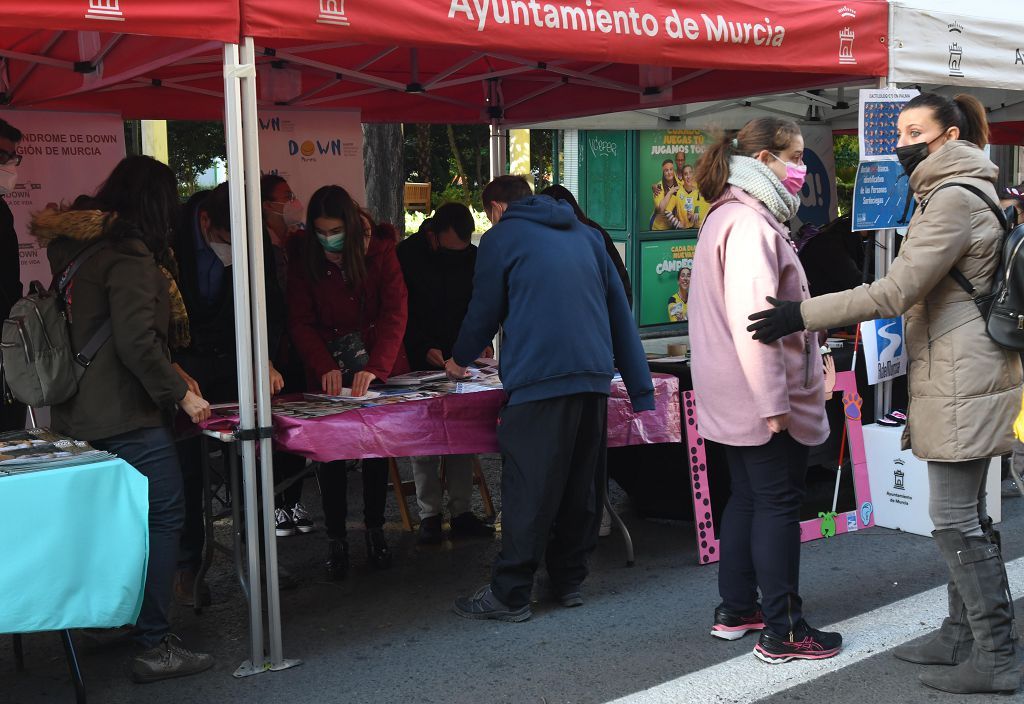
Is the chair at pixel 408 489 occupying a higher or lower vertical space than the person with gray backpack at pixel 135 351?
lower

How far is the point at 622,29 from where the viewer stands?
4.24 metres

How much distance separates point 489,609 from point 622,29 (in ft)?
7.42

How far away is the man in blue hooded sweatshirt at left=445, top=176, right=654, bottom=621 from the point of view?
13.0 ft

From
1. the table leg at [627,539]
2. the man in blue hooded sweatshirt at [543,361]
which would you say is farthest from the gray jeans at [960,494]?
the table leg at [627,539]

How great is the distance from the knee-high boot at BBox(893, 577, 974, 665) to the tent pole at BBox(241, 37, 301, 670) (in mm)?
2115

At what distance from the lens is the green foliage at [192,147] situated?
14.8m

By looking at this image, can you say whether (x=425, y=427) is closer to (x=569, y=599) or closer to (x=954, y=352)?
(x=569, y=599)

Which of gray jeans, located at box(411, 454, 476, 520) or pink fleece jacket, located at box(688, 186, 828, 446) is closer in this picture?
pink fleece jacket, located at box(688, 186, 828, 446)

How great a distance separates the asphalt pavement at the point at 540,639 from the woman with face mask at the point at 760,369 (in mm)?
255

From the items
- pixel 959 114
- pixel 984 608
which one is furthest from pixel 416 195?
pixel 984 608

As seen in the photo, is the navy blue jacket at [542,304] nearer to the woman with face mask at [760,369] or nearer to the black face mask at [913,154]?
the woman with face mask at [760,369]

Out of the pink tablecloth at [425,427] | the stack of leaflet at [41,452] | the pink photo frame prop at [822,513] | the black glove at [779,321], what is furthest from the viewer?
the pink photo frame prop at [822,513]

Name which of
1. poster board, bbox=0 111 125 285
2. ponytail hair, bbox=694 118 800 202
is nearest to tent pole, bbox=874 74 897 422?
ponytail hair, bbox=694 118 800 202

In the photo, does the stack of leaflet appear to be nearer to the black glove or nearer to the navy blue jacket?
the navy blue jacket
